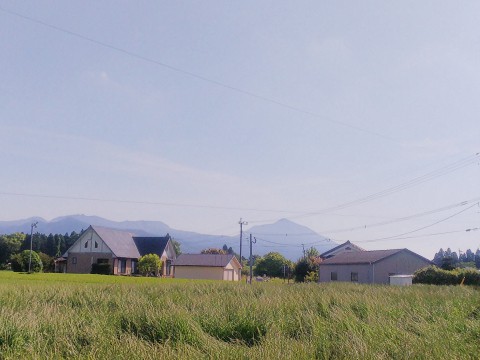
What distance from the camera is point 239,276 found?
6894cm

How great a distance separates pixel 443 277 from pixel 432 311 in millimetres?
27310

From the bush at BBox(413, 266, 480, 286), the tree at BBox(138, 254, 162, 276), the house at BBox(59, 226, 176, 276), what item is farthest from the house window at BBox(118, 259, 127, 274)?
the bush at BBox(413, 266, 480, 286)

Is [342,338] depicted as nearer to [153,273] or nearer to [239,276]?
[153,273]

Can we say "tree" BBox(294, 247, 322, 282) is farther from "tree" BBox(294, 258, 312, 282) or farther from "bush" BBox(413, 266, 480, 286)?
"bush" BBox(413, 266, 480, 286)

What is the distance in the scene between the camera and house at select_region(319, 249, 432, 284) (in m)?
44.7

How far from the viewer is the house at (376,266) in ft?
147

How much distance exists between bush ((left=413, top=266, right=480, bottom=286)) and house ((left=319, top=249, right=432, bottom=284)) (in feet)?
25.3

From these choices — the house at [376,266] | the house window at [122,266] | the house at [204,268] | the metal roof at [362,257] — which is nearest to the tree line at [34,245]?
the house window at [122,266]

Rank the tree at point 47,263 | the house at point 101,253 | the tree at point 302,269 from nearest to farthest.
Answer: the tree at point 302,269, the house at point 101,253, the tree at point 47,263

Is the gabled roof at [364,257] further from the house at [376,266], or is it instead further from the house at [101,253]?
the house at [101,253]

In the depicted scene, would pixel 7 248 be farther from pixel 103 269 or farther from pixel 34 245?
pixel 103 269

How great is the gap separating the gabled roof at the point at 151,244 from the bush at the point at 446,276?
133 ft

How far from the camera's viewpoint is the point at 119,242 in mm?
65438

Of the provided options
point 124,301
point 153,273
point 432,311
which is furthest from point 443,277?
point 153,273
